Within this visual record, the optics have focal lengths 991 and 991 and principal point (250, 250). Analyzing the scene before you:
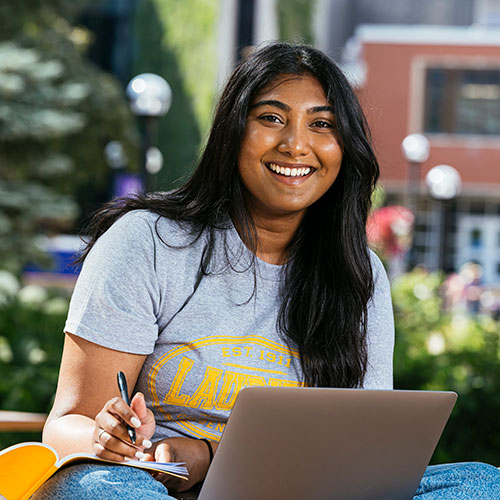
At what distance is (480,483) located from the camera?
208 cm

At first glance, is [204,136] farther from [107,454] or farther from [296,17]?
[296,17]

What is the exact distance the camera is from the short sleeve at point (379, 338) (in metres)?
2.59

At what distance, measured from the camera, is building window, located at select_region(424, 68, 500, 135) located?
27922mm

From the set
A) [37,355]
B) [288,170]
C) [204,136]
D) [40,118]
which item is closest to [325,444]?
[288,170]

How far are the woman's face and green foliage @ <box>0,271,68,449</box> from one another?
89.1 inches

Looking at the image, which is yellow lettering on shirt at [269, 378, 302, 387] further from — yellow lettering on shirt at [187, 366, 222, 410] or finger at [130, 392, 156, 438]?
finger at [130, 392, 156, 438]

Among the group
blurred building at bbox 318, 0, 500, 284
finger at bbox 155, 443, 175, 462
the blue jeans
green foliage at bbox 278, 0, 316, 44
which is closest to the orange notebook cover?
the blue jeans

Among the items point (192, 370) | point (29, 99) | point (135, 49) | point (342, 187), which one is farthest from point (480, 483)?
point (135, 49)

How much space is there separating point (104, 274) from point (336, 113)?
71 cm

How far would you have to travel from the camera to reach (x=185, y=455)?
7.27 ft

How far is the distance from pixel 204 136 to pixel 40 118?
450 inches

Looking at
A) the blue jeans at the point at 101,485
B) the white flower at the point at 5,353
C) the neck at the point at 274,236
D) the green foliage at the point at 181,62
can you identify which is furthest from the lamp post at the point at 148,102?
the green foliage at the point at 181,62

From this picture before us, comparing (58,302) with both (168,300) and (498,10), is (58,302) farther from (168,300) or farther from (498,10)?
(498,10)

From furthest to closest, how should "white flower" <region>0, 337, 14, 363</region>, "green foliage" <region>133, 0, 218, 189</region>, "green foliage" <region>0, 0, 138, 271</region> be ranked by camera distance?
1. "green foliage" <region>133, 0, 218, 189</region>
2. "green foliage" <region>0, 0, 138, 271</region>
3. "white flower" <region>0, 337, 14, 363</region>
